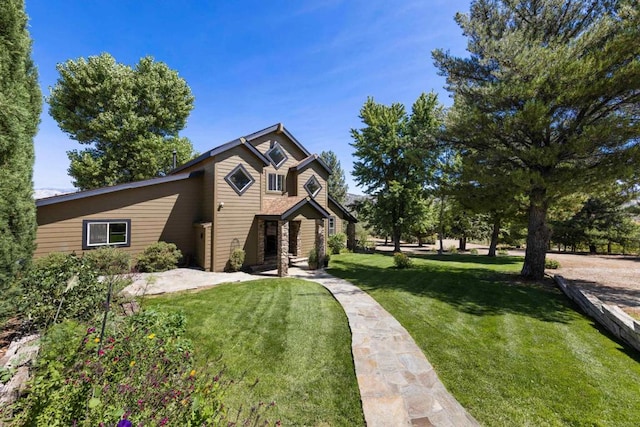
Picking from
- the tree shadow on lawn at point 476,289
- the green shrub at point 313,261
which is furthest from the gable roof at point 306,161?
the tree shadow on lawn at point 476,289

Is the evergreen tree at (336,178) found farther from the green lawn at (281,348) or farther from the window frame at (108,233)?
the green lawn at (281,348)

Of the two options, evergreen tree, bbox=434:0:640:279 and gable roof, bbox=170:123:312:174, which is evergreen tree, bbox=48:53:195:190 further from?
evergreen tree, bbox=434:0:640:279

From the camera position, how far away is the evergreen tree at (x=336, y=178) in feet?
140

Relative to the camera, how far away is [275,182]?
16.0 m

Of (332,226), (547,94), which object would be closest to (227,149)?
(332,226)

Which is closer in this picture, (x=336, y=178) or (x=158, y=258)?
(x=158, y=258)

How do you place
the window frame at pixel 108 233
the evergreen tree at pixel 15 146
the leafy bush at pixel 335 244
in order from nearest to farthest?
the evergreen tree at pixel 15 146 < the window frame at pixel 108 233 < the leafy bush at pixel 335 244

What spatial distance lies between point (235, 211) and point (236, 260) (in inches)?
99.9

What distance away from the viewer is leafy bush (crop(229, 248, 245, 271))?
12.7 m

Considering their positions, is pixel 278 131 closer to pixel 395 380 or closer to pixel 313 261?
pixel 313 261

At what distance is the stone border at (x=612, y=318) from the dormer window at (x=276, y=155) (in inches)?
577

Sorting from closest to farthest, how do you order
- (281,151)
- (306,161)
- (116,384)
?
(116,384), (281,151), (306,161)

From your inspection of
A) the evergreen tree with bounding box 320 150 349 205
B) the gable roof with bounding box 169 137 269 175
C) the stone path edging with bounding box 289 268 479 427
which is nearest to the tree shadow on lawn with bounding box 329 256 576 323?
the stone path edging with bounding box 289 268 479 427

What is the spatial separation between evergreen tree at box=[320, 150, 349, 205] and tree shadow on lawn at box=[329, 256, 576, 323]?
97.0 ft
